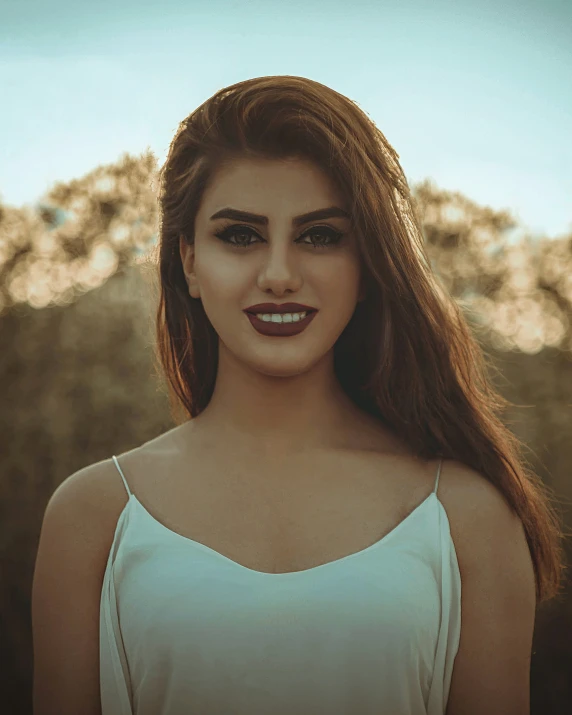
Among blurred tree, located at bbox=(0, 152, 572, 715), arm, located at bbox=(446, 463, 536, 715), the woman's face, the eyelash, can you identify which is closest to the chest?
arm, located at bbox=(446, 463, 536, 715)

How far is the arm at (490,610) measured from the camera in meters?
1.89


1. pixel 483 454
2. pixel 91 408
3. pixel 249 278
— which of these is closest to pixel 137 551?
pixel 249 278

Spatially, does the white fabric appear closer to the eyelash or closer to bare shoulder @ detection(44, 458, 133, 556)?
bare shoulder @ detection(44, 458, 133, 556)

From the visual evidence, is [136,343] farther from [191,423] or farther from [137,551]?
[137,551]

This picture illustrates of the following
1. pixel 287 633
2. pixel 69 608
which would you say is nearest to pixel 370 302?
pixel 287 633

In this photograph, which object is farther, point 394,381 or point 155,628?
point 394,381

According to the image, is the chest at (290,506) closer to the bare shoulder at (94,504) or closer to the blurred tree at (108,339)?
the bare shoulder at (94,504)

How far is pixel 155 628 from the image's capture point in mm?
1831

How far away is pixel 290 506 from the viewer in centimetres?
194

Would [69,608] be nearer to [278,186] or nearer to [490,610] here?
[490,610]

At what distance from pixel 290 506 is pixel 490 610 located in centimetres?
51

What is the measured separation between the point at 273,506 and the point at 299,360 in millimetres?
346

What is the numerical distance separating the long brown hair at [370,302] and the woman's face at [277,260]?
49 mm

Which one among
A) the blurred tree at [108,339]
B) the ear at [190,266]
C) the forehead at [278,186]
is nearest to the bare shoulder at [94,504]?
the ear at [190,266]
